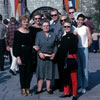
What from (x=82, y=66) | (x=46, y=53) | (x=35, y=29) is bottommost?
(x=82, y=66)

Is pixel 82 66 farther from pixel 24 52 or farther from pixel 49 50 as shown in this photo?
pixel 24 52

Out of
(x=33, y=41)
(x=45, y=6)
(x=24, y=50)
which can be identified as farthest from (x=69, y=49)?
(x=45, y=6)

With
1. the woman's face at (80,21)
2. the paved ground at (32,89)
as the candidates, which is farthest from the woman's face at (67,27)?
the paved ground at (32,89)

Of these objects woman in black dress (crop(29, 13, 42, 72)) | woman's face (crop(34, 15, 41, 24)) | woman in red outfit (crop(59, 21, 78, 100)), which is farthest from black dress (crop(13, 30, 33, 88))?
woman in red outfit (crop(59, 21, 78, 100))

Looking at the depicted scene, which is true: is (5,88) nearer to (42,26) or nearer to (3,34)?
(42,26)

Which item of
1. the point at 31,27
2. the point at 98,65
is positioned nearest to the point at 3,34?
the point at 98,65

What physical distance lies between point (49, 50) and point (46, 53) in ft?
0.30

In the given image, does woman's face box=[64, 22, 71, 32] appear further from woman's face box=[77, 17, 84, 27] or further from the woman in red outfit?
woman's face box=[77, 17, 84, 27]

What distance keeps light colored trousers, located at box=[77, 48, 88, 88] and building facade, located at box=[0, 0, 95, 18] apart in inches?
985

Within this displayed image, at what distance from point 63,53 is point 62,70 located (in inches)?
17.6

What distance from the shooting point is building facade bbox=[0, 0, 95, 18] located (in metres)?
34.8

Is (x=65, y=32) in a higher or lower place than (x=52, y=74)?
higher

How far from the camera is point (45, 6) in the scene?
116 feet

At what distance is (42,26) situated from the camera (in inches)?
374
